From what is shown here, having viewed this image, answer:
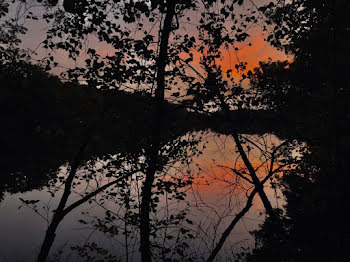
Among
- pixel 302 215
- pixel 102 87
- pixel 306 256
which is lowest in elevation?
pixel 306 256

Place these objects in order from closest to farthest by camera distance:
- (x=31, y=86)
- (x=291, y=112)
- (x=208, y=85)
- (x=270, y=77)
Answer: (x=208, y=85), (x=270, y=77), (x=291, y=112), (x=31, y=86)

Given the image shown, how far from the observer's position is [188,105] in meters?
6.25

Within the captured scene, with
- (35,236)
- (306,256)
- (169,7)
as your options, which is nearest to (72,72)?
(169,7)

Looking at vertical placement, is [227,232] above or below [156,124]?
below

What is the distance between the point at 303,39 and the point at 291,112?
731cm

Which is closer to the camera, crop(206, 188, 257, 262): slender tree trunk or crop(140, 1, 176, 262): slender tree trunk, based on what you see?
crop(206, 188, 257, 262): slender tree trunk

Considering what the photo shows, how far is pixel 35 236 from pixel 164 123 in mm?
14383

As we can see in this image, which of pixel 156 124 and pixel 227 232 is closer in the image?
pixel 227 232

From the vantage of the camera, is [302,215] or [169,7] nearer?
[169,7]

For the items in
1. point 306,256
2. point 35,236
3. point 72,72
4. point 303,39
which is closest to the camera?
A: point 306,256

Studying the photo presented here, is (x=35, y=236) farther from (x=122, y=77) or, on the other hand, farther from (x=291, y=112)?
(x=291, y=112)

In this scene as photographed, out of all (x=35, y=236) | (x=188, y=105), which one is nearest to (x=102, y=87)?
(x=188, y=105)

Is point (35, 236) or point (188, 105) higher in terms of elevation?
point (188, 105)

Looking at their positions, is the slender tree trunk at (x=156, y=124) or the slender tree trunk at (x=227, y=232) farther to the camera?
the slender tree trunk at (x=156, y=124)
